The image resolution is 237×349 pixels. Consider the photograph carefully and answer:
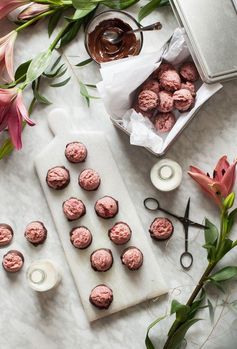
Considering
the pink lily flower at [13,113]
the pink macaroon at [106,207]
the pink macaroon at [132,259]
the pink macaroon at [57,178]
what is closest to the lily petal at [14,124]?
the pink lily flower at [13,113]

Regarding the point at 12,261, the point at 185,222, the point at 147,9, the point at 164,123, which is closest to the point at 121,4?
the point at 147,9

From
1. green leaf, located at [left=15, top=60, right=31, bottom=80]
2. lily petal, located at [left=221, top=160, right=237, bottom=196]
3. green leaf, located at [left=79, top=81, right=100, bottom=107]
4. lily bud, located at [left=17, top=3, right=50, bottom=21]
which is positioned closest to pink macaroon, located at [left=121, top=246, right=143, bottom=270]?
lily petal, located at [left=221, top=160, right=237, bottom=196]

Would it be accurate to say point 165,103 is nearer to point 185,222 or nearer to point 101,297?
point 185,222

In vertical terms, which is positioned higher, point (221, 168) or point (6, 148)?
point (6, 148)

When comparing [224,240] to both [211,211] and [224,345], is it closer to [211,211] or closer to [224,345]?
[211,211]

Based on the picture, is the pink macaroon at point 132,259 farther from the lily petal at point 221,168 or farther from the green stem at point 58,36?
the green stem at point 58,36

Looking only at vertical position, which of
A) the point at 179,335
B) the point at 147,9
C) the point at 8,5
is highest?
the point at 8,5

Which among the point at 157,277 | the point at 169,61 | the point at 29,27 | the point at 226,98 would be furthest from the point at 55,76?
the point at 157,277
